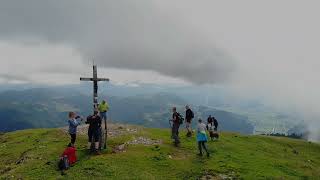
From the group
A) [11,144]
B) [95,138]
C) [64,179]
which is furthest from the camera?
[11,144]

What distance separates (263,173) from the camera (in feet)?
146

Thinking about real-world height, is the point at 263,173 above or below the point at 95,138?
below

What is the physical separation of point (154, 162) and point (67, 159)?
31.0 ft

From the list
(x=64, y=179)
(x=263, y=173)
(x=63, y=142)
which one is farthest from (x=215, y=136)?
(x=64, y=179)

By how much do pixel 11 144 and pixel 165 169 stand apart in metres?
28.2

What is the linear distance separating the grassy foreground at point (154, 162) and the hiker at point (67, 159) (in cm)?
71

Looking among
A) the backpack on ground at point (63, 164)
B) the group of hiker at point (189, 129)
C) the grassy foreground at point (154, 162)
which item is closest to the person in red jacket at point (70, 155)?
the grassy foreground at point (154, 162)

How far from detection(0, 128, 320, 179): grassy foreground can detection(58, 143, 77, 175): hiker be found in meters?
0.71

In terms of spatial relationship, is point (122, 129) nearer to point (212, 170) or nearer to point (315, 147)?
point (212, 170)

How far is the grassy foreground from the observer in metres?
42.5

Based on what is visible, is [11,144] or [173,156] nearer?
[173,156]

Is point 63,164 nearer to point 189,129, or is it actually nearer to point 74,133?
point 74,133

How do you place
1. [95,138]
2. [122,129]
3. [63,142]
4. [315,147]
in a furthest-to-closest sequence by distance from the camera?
1. [315,147]
2. [122,129]
3. [63,142]
4. [95,138]

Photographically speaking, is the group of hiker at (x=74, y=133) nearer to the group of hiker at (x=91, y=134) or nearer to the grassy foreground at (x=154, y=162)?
the group of hiker at (x=91, y=134)
